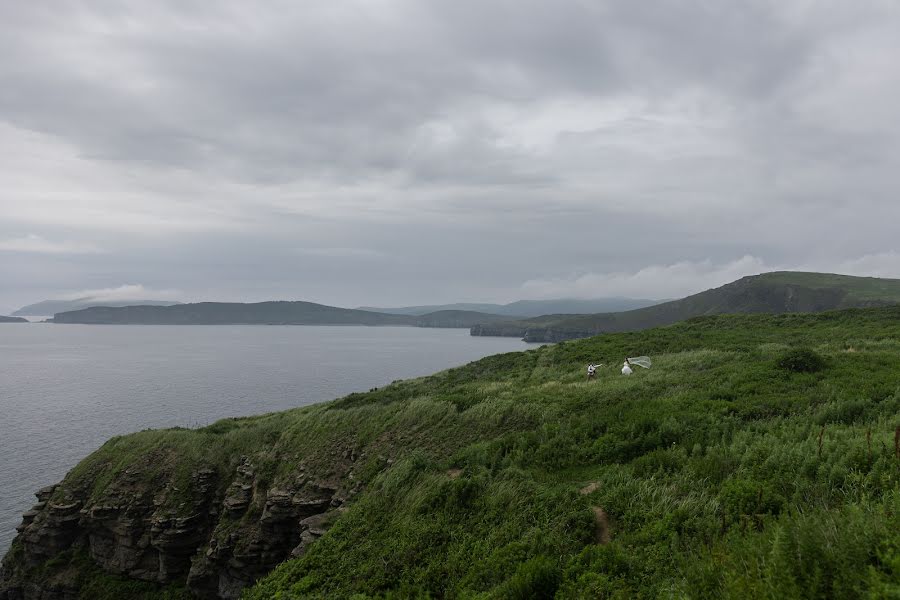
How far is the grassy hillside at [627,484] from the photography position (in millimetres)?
6914

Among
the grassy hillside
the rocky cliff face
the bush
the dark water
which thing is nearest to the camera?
the grassy hillside

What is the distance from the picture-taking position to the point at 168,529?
27.0 m

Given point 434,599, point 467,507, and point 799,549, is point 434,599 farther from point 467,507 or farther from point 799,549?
point 799,549

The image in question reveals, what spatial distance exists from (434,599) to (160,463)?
90.4 ft

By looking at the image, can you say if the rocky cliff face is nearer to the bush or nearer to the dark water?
the dark water

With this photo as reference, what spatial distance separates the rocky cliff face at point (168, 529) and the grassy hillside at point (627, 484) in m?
0.82

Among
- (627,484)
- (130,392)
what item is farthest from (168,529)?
(130,392)

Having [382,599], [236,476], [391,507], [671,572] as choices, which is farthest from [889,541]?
[236,476]

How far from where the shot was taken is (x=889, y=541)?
5.55m

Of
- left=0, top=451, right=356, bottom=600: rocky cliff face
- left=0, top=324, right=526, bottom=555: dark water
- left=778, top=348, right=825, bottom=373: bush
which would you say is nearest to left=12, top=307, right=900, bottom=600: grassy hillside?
left=778, top=348, right=825, bottom=373: bush

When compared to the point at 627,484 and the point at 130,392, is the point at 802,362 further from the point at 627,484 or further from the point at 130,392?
the point at 130,392

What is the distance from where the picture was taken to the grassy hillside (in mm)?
6914

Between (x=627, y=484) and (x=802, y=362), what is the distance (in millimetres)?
13190

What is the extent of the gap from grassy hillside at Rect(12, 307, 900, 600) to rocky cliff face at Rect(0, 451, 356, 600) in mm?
816
